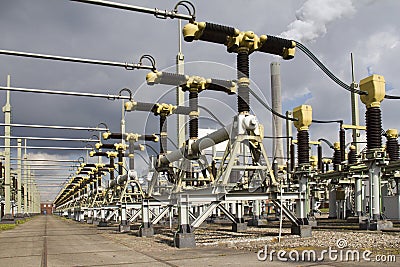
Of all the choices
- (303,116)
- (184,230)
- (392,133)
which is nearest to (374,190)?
(303,116)

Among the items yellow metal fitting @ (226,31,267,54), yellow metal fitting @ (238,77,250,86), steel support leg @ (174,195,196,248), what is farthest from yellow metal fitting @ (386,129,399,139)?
steel support leg @ (174,195,196,248)

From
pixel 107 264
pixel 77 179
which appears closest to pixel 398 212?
pixel 107 264

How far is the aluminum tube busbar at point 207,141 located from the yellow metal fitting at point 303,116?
6.49 m

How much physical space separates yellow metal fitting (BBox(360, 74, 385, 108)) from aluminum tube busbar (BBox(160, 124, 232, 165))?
590 cm

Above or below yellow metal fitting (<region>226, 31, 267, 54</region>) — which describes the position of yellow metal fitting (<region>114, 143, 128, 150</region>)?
below

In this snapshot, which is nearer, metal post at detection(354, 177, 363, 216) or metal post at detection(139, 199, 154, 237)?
metal post at detection(139, 199, 154, 237)

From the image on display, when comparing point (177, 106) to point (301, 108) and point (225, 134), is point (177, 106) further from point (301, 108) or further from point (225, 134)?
point (301, 108)

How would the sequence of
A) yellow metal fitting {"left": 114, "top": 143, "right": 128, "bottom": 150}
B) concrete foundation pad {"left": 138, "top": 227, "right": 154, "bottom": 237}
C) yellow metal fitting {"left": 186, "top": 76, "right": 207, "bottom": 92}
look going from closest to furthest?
yellow metal fitting {"left": 186, "top": 76, "right": 207, "bottom": 92}
concrete foundation pad {"left": 138, "top": 227, "right": 154, "bottom": 237}
yellow metal fitting {"left": 114, "top": 143, "right": 128, "bottom": 150}

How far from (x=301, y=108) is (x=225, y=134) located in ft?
25.8

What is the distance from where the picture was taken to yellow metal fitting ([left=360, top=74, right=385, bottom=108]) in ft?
49.1

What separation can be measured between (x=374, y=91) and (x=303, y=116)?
13.1ft

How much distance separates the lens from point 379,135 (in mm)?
15023

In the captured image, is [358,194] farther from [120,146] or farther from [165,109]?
[120,146]

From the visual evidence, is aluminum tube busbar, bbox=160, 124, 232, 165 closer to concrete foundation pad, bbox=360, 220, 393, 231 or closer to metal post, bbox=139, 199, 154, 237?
metal post, bbox=139, 199, 154, 237
